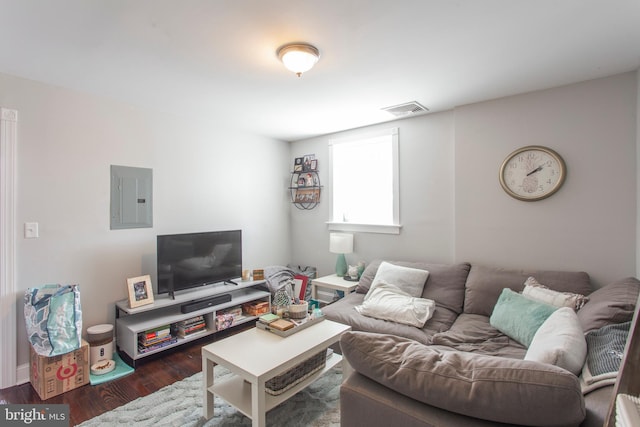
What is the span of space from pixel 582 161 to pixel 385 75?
5.92 ft

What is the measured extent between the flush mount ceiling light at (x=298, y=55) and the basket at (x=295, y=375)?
1.98 meters

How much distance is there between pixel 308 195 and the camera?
14.7 ft

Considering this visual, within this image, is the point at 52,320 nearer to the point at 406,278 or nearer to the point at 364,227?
the point at 406,278

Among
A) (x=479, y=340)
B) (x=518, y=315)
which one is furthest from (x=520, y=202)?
(x=479, y=340)

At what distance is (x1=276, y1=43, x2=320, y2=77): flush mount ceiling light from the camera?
1949 mm

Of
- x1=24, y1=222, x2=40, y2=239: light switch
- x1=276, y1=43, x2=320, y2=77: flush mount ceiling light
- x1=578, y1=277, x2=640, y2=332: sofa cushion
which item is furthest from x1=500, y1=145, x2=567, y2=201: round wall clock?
x1=24, y1=222, x2=40, y2=239: light switch

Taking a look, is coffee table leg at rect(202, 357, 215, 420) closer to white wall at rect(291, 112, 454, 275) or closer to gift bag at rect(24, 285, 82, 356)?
gift bag at rect(24, 285, 82, 356)

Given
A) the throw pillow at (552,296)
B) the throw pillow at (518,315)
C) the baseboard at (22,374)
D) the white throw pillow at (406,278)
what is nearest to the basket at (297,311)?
the white throw pillow at (406,278)

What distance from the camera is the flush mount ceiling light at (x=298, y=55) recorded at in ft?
6.40

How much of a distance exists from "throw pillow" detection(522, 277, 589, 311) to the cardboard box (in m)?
3.44

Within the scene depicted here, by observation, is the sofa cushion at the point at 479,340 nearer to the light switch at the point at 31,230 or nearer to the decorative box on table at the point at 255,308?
the decorative box on table at the point at 255,308

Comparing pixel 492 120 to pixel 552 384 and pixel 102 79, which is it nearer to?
pixel 552 384

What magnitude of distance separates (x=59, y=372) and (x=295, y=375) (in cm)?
176

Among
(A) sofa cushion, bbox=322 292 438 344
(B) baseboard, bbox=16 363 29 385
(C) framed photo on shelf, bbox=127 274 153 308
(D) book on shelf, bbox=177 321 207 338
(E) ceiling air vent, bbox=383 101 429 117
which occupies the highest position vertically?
(E) ceiling air vent, bbox=383 101 429 117
